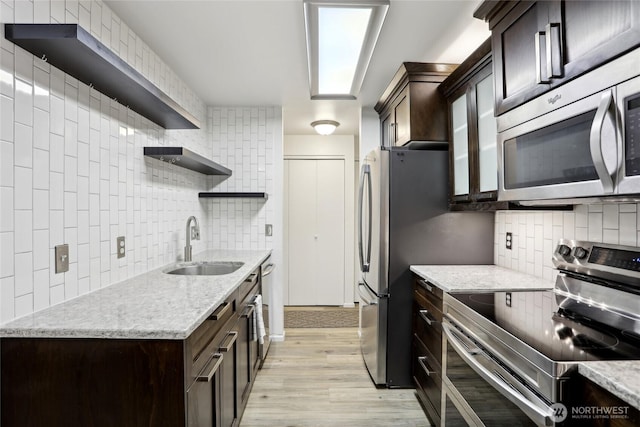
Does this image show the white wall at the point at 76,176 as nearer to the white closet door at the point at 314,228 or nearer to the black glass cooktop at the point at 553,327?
the black glass cooktop at the point at 553,327

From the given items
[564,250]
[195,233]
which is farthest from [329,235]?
[564,250]

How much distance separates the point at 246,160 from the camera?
3461mm

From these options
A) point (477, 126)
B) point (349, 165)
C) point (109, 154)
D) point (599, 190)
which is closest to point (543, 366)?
point (599, 190)

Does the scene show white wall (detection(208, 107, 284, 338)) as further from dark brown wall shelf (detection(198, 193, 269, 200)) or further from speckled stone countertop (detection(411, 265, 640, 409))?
speckled stone countertop (detection(411, 265, 640, 409))

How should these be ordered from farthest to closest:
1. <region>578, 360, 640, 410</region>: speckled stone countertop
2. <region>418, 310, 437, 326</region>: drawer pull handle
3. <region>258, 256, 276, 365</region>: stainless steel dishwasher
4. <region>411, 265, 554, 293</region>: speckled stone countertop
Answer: <region>258, 256, 276, 365</region>: stainless steel dishwasher, <region>418, 310, 437, 326</region>: drawer pull handle, <region>411, 265, 554, 293</region>: speckled stone countertop, <region>578, 360, 640, 410</region>: speckled stone countertop

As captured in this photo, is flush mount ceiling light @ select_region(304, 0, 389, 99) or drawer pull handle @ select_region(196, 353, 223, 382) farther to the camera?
flush mount ceiling light @ select_region(304, 0, 389, 99)

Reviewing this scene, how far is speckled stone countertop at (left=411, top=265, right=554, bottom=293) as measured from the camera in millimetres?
1788

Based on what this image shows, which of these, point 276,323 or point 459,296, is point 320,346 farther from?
point 459,296

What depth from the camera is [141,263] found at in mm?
2107

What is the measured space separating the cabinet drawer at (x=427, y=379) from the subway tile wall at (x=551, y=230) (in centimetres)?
81

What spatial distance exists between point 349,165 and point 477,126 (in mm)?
2777

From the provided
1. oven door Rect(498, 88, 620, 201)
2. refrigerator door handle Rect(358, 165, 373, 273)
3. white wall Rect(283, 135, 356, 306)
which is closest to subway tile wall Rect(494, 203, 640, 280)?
oven door Rect(498, 88, 620, 201)

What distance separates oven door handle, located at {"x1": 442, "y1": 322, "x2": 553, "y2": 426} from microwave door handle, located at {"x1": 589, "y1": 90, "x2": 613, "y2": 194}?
70cm

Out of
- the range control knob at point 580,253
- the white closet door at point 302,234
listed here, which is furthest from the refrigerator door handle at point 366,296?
the white closet door at point 302,234
